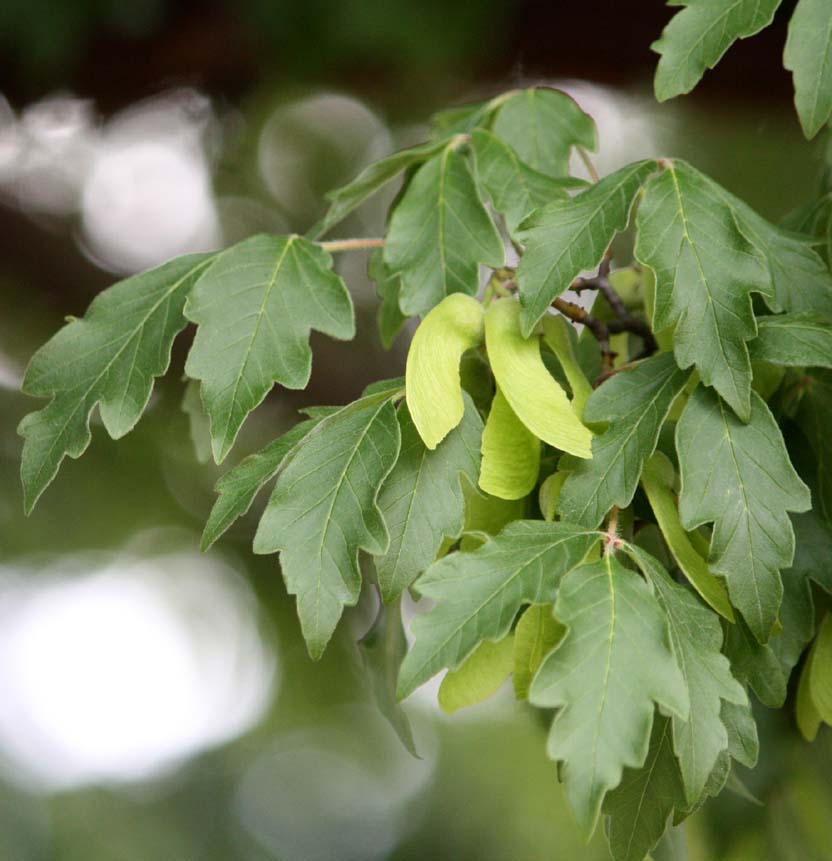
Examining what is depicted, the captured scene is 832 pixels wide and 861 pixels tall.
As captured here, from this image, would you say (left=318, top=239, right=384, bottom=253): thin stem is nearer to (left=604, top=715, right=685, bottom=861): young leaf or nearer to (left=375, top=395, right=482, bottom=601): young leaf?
(left=375, top=395, right=482, bottom=601): young leaf

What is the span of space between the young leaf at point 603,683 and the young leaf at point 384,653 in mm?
272

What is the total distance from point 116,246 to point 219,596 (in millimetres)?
1037

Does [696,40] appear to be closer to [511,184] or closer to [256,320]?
[511,184]

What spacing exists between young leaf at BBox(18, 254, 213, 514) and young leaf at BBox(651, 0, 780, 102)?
12.7 inches

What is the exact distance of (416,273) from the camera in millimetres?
713

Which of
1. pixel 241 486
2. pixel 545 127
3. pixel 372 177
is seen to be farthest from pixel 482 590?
pixel 545 127

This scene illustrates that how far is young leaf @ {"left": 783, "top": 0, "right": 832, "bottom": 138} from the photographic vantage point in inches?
24.4

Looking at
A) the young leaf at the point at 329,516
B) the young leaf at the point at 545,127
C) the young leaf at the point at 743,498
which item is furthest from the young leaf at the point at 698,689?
the young leaf at the point at 545,127

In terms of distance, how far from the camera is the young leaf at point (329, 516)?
1.90 ft

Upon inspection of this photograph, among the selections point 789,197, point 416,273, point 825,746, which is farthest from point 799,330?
point 789,197

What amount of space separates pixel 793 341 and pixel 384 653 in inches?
14.3

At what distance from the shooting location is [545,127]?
93 centimetres

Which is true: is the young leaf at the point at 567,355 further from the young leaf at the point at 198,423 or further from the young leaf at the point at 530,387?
the young leaf at the point at 198,423

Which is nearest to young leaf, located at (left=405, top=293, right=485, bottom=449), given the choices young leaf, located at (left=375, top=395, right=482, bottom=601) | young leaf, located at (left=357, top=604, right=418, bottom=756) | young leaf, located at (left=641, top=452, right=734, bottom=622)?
young leaf, located at (left=375, top=395, right=482, bottom=601)
